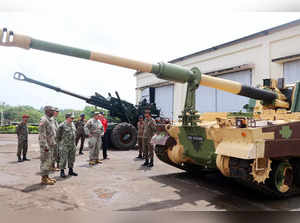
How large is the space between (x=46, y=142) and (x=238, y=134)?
3526 mm

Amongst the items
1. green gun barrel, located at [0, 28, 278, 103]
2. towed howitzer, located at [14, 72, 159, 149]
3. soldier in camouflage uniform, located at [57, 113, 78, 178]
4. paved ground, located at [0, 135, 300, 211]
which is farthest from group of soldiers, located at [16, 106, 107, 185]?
towed howitzer, located at [14, 72, 159, 149]

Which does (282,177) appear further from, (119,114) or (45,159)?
(119,114)

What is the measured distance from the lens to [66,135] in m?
6.65

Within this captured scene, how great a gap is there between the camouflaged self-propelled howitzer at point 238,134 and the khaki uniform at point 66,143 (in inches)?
90.5

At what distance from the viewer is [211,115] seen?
6.31m

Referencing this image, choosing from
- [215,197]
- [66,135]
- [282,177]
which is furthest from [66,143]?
→ [282,177]

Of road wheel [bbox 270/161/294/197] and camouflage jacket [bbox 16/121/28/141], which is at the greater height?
camouflage jacket [bbox 16/121/28/141]

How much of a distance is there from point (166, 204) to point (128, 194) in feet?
2.77

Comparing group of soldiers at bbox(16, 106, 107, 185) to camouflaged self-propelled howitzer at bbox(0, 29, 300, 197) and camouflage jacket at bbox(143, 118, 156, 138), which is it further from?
camouflaged self-propelled howitzer at bbox(0, 29, 300, 197)

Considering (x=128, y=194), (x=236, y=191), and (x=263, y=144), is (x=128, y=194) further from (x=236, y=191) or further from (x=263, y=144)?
(x=263, y=144)

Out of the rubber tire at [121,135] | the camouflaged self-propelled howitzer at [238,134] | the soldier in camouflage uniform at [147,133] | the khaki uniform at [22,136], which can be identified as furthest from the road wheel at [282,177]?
the rubber tire at [121,135]

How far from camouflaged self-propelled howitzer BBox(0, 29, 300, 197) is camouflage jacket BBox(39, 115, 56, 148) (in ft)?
7.35

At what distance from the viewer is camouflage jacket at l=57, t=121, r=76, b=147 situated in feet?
21.7

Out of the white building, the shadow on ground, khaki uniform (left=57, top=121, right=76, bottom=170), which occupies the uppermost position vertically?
the white building
